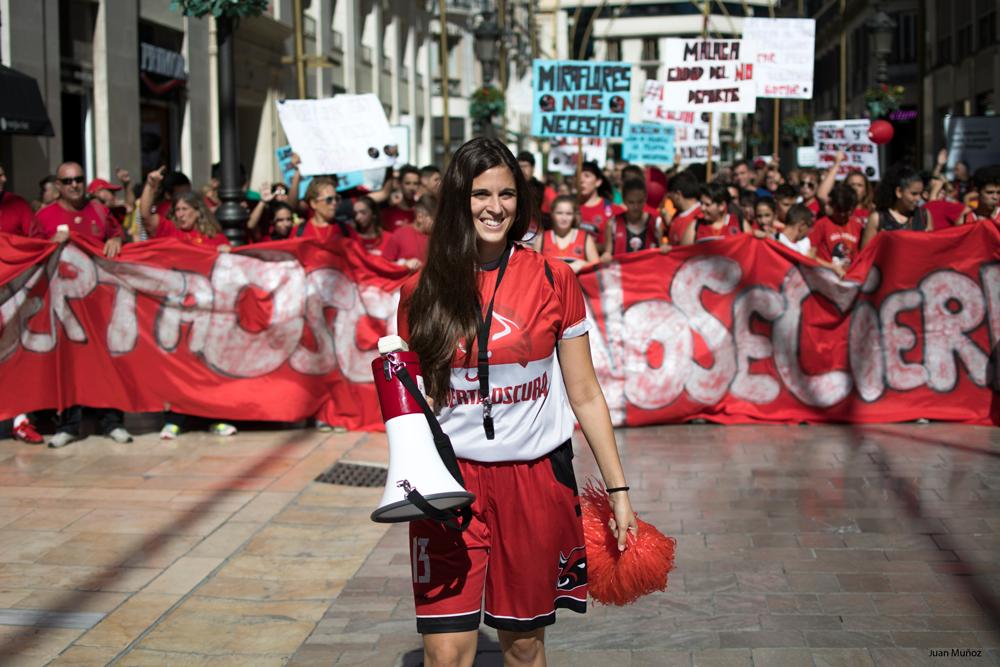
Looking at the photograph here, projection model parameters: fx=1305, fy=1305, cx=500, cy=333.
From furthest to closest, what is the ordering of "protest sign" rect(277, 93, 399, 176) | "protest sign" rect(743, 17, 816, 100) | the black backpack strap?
"protest sign" rect(743, 17, 816, 100) < "protest sign" rect(277, 93, 399, 176) < the black backpack strap

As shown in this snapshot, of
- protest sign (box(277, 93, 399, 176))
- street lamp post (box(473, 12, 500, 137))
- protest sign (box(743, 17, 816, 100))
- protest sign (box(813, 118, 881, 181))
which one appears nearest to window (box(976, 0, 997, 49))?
street lamp post (box(473, 12, 500, 137))

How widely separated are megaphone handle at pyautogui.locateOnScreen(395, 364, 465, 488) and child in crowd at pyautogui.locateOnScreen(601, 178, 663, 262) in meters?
7.40

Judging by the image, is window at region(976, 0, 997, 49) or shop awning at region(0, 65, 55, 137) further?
window at region(976, 0, 997, 49)

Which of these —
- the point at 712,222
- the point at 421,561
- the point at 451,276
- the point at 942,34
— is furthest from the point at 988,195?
the point at 942,34

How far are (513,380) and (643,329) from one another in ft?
20.3

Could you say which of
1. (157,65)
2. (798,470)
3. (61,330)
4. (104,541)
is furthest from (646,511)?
(157,65)

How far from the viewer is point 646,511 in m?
6.94

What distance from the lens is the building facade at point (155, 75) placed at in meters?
17.1

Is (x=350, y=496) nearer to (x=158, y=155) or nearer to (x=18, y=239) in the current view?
(x=18, y=239)

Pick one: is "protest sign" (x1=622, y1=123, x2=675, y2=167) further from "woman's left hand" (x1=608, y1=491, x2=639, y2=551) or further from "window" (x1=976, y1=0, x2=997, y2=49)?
"window" (x1=976, y1=0, x2=997, y2=49)

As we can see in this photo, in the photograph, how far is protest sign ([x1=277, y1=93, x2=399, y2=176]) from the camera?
11.1 m

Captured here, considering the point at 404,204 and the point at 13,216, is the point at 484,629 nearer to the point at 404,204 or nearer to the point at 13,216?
the point at 13,216

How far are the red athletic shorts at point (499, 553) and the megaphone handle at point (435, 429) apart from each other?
9.0 inches

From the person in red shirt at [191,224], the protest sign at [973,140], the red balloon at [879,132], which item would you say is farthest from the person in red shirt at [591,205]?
the protest sign at [973,140]
